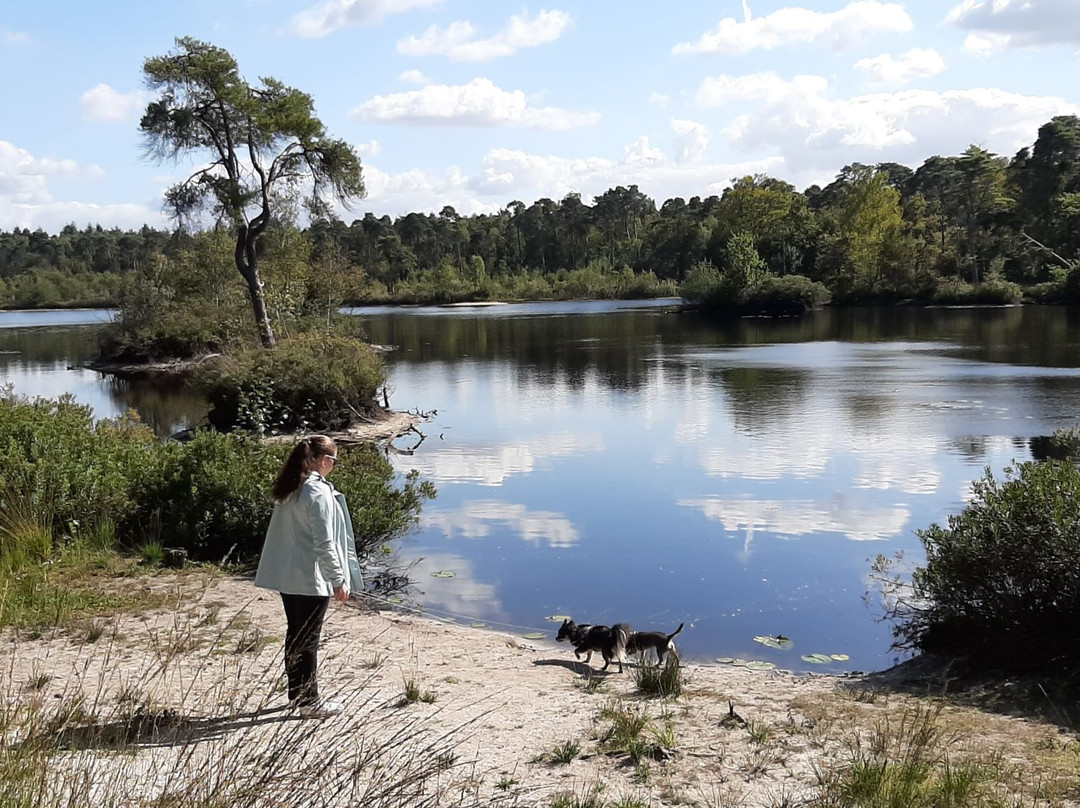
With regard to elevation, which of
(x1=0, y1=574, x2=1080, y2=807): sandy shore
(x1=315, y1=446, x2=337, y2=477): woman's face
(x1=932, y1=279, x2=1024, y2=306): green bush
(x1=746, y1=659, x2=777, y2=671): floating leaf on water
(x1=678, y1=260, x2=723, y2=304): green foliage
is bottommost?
(x1=746, y1=659, x2=777, y2=671): floating leaf on water

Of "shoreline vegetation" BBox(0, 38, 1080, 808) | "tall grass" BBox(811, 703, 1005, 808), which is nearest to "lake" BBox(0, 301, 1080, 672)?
"shoreline vegetation" BBox(0, 38, 1080, 808)

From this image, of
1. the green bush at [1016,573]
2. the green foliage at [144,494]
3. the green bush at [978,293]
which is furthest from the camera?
the green bush at [978,293]

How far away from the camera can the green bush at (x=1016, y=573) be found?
7.80 metres

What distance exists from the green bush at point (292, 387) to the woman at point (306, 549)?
1557 centimetres

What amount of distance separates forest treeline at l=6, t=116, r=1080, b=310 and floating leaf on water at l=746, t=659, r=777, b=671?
31979 millimetres

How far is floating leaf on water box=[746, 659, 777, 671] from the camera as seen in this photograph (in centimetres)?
872

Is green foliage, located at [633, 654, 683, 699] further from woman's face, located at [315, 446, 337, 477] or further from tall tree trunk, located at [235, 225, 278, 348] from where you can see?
tall tree trunk, located at [235, 225, 278, 348]

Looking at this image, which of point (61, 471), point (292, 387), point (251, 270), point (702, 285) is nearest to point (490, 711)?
point (61, 471)

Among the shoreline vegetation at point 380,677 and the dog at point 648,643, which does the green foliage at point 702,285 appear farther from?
the dog at point 648,643

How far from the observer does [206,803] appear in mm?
2848

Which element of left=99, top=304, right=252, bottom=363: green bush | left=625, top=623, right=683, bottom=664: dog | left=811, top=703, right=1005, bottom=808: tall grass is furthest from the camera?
A: left=99, top=304, right=252, bottom=363: green bush

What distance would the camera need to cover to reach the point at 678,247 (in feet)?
382

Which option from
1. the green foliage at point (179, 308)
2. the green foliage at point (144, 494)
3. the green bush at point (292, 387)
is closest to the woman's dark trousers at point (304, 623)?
the green foliage at point (144, 494)

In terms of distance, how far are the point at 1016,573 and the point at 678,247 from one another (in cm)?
11119
